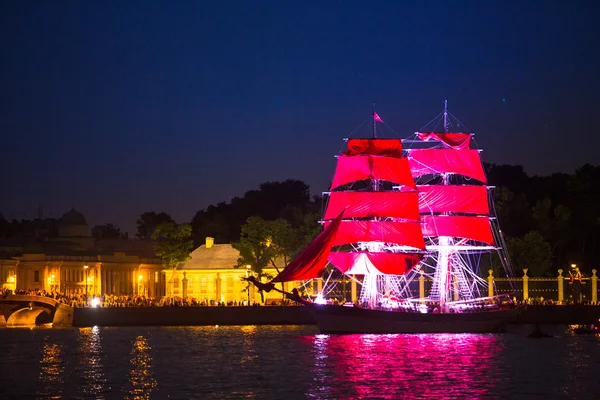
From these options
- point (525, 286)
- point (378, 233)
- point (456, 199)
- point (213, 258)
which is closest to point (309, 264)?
point (378, 233)

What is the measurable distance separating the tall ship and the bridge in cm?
2163

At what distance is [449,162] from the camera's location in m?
112

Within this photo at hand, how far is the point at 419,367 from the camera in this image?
71312 millimetres

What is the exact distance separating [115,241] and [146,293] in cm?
2211

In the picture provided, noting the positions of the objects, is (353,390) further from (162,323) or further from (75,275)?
(75,275)

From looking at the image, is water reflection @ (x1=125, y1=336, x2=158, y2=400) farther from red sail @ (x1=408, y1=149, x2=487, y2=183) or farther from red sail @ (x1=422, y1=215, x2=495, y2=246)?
red sail @ (x1=408, y1=149, x2=487, y2=183)

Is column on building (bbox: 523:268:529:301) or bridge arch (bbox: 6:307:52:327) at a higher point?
column on building (bbox: 523:268:529:301)

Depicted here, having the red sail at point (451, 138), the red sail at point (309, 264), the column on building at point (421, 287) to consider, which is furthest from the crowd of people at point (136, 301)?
the red sail at point (309, 264)

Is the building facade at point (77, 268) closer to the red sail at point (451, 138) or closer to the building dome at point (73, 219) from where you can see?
the building dome at point (73, 219)

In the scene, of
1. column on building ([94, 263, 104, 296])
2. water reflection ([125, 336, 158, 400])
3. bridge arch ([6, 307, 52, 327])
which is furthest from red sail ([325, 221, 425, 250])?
column on building ([94, 263, 104, 296])

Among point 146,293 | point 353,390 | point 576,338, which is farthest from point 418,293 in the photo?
point 353,390

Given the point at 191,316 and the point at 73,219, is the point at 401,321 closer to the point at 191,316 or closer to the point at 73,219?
the point at 191,316

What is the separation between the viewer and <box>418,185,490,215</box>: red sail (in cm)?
11069

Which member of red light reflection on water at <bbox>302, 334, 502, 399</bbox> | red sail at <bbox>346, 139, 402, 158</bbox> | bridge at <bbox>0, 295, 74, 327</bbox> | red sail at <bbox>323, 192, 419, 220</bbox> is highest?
red sail at <bbox>346, 139, 402, 158</bbox>
